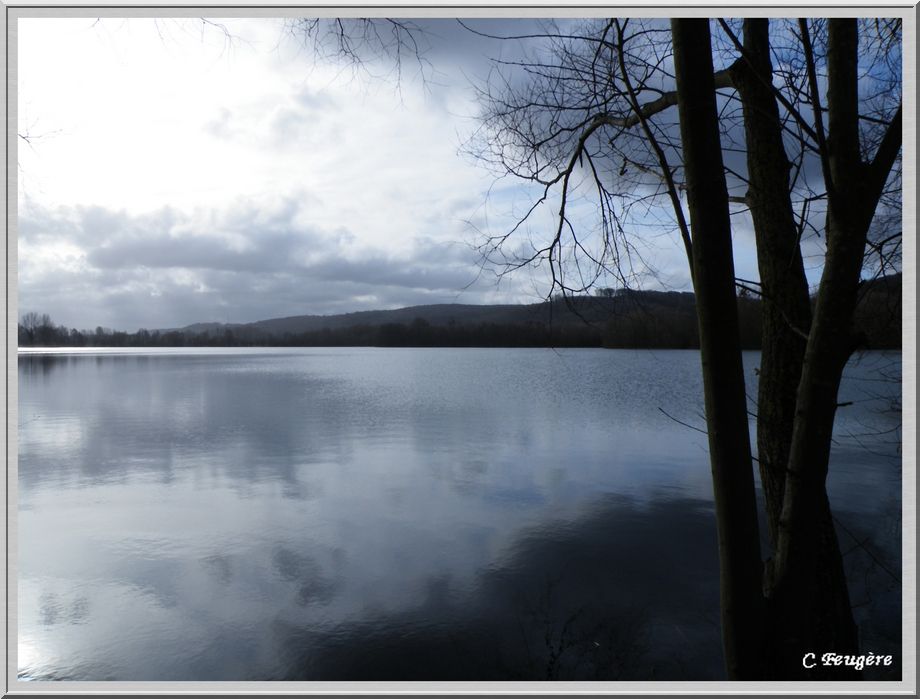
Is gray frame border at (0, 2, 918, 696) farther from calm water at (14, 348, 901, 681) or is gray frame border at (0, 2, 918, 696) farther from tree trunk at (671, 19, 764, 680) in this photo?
calm water at (14, 348, 901, 681)

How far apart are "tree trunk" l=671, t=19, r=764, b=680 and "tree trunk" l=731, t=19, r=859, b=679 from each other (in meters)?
0.91

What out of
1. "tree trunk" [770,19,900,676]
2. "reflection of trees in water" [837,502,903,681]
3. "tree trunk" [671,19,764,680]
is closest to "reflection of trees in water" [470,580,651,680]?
"reflection of trees in water" [837,502,903,681]

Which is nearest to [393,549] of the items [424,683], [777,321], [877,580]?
[424,683]

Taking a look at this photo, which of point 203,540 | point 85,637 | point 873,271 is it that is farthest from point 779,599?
point 203,540

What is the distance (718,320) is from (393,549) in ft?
13.9

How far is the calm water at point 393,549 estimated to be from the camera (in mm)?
3682

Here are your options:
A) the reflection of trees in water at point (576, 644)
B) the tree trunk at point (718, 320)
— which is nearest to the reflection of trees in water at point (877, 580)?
the reflection of trees in water at point (576, 644)

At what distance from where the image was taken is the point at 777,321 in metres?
2.63

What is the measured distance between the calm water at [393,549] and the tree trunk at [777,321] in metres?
0.59

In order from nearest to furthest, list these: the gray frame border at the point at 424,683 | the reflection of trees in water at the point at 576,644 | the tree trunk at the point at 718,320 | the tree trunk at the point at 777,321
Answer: the tree trunk at the point at 718,320, the gray frame border at the point at 424,683, the tree trunk at the point at 777,321, the reflection of trees in water at the point at 576,644

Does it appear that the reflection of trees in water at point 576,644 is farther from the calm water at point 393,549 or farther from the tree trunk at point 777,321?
the tree trunk at point 777,321

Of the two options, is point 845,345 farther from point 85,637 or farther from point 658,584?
point 85,637

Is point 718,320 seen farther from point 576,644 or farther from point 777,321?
point 576,644

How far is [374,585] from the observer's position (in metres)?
4.49
